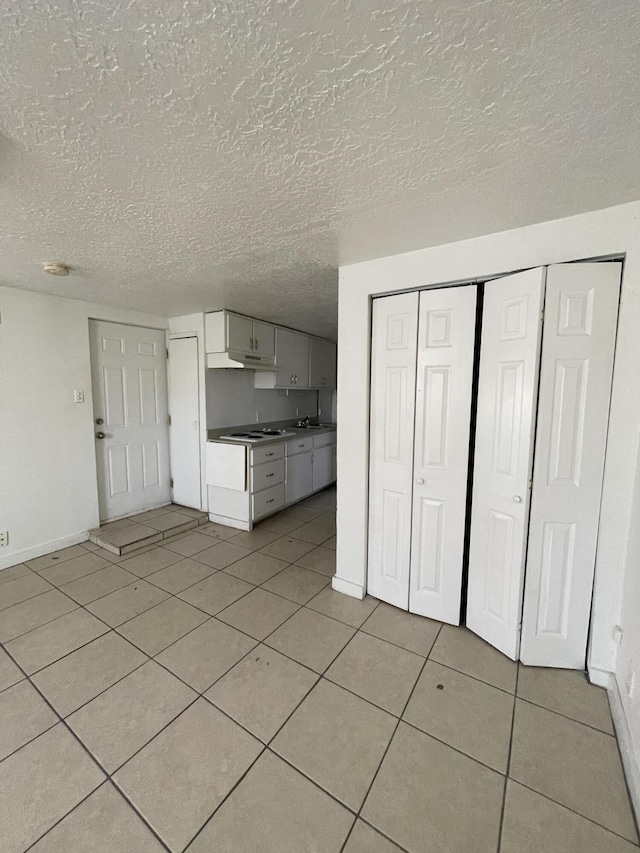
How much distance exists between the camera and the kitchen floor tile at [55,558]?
2.84m

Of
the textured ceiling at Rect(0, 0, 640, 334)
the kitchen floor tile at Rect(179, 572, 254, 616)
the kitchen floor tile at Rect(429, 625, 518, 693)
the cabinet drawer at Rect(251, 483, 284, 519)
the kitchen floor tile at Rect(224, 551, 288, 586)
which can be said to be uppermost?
the textured ceiling at Rect(0, 0, 640, 334)

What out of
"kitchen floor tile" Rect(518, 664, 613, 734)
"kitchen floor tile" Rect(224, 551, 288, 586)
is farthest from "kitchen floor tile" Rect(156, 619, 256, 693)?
"kitchen floor tile" Rect(518, 664, 613, 734)

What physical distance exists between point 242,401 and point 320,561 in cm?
222

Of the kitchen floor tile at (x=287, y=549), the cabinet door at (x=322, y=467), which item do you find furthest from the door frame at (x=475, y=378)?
the cabinet door at (x=322, y=467)

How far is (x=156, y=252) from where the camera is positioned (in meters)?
2.07

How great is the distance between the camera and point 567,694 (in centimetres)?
164

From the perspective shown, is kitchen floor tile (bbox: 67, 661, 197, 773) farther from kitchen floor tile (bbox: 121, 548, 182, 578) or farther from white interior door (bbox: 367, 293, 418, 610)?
white interior door (bbox: 367, 293, 418, 610)

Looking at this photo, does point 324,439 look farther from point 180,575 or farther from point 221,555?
point 180,575

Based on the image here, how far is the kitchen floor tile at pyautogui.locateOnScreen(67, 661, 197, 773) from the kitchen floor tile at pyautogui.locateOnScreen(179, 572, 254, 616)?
1.78ft

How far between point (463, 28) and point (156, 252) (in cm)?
182

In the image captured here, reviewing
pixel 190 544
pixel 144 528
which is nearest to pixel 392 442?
pixel 190 544

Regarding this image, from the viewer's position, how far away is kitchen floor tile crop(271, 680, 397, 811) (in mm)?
1276

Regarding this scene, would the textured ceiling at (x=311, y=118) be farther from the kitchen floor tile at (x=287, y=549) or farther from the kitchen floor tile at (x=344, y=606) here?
the kitchen floor tile at (x=287, y=549)

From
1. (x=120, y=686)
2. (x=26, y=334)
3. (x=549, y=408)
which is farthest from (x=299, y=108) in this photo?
(x=26, y=334)
